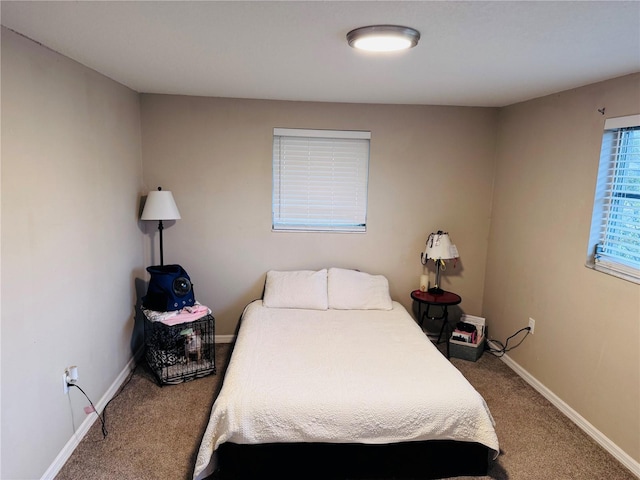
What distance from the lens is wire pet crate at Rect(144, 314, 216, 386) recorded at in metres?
3.15

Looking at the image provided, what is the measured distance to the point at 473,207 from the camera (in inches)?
155

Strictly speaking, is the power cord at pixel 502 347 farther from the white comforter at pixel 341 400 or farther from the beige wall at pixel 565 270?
the white comforter at pixel 341 400

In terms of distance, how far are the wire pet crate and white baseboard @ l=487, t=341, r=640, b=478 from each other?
95.1 inches

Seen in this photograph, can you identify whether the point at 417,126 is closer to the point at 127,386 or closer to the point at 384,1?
the point at 384,1

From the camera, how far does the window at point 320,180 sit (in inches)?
147

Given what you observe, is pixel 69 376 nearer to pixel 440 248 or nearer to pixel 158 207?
pixel 158 207

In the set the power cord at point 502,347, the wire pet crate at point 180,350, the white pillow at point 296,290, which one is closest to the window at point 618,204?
the power cord at point 502,347

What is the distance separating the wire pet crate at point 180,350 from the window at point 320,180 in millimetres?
1140

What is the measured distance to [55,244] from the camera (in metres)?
2.21

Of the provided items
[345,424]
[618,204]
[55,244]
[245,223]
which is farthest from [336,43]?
[245,223]

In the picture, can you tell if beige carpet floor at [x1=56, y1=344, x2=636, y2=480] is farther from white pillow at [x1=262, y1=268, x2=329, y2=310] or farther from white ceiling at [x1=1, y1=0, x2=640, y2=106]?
white ceiling at [x1=1, y1=0, x2=640, y2=106]

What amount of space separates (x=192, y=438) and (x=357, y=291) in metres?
1.71

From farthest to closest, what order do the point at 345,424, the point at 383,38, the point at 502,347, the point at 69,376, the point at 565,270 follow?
the point at 502,347
the point at 565,270
the point at 69,376
the point at 345,424
the point at 383,38

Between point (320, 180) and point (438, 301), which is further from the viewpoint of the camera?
point (320, 180)
